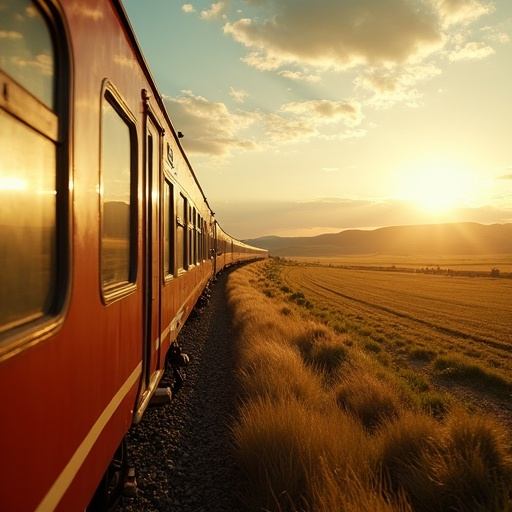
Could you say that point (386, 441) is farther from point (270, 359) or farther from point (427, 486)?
point (270, 359)

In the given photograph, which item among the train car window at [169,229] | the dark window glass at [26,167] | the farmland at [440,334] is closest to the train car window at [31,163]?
the dark window glass at [26,167]

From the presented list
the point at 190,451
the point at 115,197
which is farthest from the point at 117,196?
the point at 190,451

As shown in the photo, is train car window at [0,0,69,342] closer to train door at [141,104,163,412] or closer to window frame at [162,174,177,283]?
train door at [141,104,163,412]

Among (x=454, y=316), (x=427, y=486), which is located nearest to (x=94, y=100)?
(x=427, y=486)

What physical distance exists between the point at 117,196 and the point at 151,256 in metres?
1.06

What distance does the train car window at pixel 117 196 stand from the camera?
9.39 feet

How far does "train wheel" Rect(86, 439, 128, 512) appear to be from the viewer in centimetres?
347

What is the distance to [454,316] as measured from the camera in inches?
886

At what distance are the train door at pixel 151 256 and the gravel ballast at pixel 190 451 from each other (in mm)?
945

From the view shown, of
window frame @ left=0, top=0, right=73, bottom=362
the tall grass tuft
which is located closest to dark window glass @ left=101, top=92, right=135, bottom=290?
window frame @ left=0, top=0, right=73, bottom=362

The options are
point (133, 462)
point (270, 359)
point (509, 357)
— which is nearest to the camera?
point (133, 462)

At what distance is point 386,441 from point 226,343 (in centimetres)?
714

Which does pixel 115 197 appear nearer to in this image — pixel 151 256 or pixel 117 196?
pixel 117 196

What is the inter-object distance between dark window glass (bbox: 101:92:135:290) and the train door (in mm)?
450
